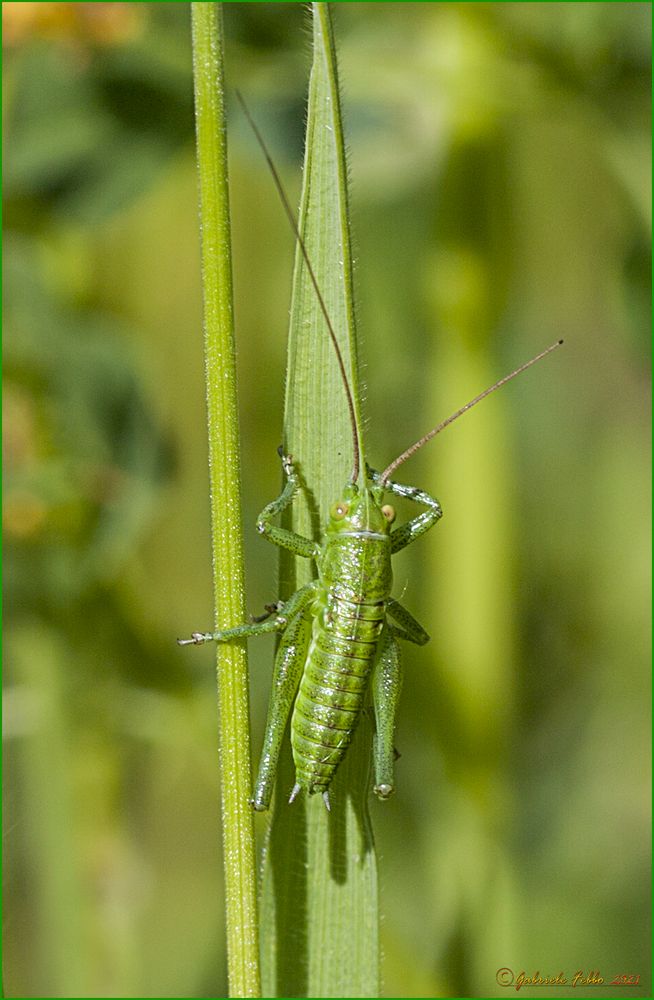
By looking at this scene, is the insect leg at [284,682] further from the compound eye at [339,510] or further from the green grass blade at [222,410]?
the green grass blade at [222,410]

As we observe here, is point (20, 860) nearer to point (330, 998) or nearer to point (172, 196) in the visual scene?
point (330, 998)

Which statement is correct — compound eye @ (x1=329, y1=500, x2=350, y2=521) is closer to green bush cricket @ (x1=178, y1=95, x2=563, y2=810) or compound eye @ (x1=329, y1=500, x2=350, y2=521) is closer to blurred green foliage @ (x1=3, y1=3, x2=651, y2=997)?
green bush cricket @ (x1=178, y1=95, x2=563, y2=810)

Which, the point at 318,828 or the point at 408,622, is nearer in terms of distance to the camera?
the point at 318,828

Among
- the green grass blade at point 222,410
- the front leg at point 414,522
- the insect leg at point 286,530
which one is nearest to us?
the green grass blade at point 222,410

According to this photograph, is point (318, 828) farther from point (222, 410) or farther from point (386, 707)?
point (222, 410)

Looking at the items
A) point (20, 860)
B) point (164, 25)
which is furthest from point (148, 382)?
point (20, 860)

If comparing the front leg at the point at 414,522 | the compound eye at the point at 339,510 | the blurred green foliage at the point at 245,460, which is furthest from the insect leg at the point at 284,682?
the blurred green foliage at the point at 245,460

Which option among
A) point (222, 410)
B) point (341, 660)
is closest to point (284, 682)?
point (341, 660)
